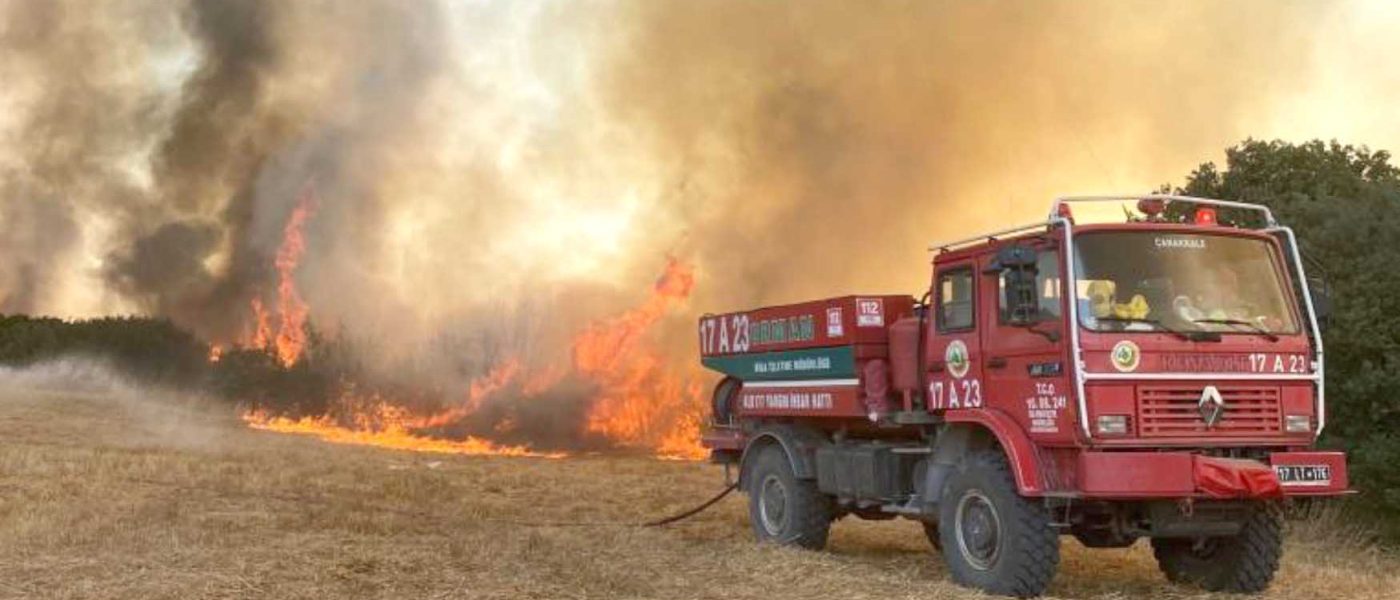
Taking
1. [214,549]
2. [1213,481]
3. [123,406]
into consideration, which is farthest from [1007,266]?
[123,406]

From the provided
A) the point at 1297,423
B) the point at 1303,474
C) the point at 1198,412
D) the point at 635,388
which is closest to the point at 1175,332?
the point at 1198,412

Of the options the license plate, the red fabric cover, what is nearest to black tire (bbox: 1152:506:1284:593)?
the license plate

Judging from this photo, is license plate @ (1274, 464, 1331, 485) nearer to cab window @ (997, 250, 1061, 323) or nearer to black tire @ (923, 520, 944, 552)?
cab window @ (997, 250, 1061, 323)

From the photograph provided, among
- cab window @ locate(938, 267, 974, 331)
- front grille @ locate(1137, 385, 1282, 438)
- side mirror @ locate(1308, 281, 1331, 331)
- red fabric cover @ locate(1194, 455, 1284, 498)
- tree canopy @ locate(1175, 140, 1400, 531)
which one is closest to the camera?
red fabric cover @ locate(1194, 455, 1284, 498)

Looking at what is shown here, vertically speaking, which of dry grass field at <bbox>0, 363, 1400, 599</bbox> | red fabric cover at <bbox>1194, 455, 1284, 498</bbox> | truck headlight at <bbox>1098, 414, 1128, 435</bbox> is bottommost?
dry grass field at <bbox>0, 363, 1400, 599</bbox>

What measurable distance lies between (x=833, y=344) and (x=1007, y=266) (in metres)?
2.82

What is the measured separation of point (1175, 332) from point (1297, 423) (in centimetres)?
129

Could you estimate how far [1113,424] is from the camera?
28.7 ft

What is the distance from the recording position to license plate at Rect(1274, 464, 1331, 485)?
881cm

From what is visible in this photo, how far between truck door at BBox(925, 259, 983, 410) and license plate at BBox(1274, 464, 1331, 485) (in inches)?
89.8

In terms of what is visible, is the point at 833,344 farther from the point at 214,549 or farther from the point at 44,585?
the point at 44,585

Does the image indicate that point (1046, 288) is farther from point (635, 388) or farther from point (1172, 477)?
point (635, 388)

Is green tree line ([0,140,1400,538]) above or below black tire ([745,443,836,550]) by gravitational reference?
above

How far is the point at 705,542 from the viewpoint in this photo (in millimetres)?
13227
